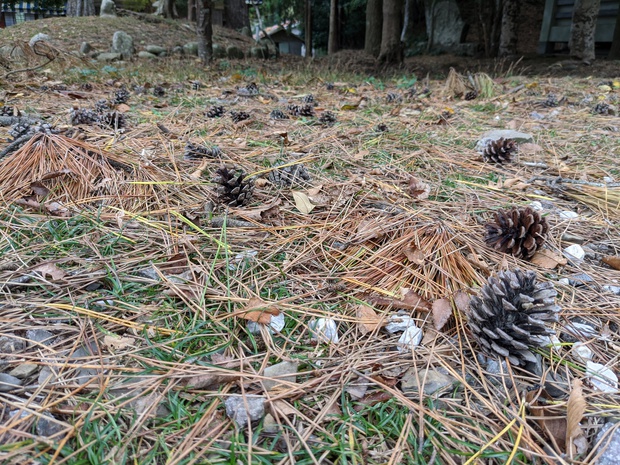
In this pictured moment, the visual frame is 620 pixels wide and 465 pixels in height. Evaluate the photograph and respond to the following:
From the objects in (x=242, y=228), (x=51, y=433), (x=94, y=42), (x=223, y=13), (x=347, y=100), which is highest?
(x=223, y=13)

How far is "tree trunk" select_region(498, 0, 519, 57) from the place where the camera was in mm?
9078

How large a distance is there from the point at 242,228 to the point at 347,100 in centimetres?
292

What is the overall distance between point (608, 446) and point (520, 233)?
Result: 0.74 meters

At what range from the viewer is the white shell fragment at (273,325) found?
3.57 feet

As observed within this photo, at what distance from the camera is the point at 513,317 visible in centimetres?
100

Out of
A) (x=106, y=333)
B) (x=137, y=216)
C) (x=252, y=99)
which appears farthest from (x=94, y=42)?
(x=106, y=333)

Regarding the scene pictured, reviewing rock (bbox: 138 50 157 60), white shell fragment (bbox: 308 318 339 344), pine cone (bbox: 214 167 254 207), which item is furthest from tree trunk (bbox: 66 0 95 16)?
white shell fragment (bbox: 308 318 339 344)

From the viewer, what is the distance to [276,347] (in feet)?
3.41

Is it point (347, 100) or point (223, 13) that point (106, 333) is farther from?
point (223, 13)

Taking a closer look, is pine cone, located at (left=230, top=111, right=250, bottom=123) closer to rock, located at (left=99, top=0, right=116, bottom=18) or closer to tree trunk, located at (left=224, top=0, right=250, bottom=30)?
rock, located at (left=99, top=0, right=116, bottom=18)

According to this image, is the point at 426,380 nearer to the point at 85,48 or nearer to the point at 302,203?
the point at 302,203

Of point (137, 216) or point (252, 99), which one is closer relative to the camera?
point (137, 216)

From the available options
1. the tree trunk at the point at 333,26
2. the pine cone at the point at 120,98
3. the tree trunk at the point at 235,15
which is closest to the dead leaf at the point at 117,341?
the pine cone at the point at 120,98

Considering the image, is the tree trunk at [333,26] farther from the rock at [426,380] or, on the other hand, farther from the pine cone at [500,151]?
the rock at [426,380]
